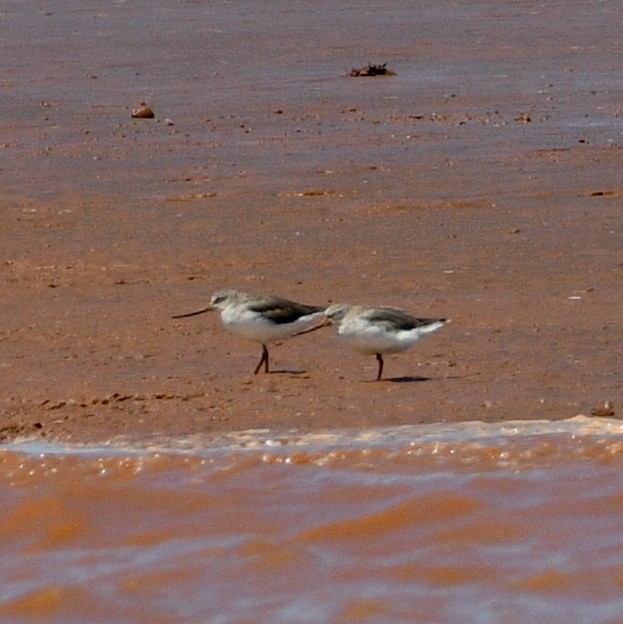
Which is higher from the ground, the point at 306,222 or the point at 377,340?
the point at 377,340

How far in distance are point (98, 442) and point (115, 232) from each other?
5.09 m

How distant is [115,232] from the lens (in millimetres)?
12836

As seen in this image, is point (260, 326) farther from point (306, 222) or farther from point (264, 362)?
point (306, 222)

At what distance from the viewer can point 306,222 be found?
43.0 ft

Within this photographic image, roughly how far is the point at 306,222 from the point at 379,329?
4538 millimetres

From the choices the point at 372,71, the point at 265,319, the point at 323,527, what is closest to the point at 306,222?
the point at 265,319

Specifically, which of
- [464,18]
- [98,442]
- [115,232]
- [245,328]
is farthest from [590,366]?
[464,18]

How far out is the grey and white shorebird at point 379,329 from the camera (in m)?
8.65

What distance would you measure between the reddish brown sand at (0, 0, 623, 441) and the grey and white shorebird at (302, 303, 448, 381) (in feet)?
0.70

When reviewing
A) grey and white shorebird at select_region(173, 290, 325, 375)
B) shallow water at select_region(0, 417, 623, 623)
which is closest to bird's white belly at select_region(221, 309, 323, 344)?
grey and white shorebird at select_region(173, 290, 325, 375)

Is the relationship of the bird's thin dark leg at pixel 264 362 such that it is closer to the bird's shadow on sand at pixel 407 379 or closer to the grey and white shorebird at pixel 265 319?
the grey and white shorebird at pixel 265 319

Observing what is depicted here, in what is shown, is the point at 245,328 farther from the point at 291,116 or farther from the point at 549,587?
the point at 291,116

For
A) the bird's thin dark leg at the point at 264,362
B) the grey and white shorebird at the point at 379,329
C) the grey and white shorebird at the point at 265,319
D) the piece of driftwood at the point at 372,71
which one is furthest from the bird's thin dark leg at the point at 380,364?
the piece of driftwood at the point at 372,71

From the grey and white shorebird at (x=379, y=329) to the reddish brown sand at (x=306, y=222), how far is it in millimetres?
212
